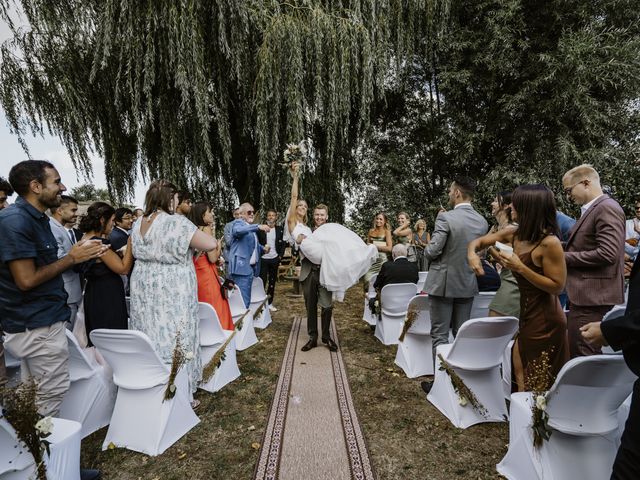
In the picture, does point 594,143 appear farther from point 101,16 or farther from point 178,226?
point 101,16

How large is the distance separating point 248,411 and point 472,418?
191 centimetres

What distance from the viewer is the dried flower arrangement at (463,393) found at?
273cm

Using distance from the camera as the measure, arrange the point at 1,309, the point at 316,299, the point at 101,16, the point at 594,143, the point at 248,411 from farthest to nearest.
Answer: the point at 594,143 < the point at 101,16 < the point at 316,299 < the point at 248,411 < the point at 1,309

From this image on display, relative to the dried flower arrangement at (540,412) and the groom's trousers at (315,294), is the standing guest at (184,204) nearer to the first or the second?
the groom's trousers at (315,294)

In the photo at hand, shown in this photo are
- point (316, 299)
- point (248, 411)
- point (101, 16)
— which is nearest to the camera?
point (248, 411)

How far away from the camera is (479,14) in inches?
307

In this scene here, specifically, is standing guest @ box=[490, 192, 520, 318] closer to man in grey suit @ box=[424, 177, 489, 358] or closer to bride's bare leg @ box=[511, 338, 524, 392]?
man in grey suit @ box=[424, 177, 489, 358]

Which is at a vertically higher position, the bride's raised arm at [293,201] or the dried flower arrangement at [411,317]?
the bride's raised arm at [293,201]

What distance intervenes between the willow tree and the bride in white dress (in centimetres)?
245

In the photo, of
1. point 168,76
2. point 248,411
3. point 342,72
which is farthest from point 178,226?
point 342,72

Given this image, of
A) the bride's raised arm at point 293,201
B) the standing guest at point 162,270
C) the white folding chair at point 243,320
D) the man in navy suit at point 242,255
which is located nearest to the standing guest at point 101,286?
the standing guest at point 162,270

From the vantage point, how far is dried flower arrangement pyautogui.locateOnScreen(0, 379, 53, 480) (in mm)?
1589

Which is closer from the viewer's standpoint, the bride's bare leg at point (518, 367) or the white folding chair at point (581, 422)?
the white folding chair at point (581, 422)

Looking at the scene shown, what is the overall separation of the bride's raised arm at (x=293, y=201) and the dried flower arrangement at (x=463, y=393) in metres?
2.40
